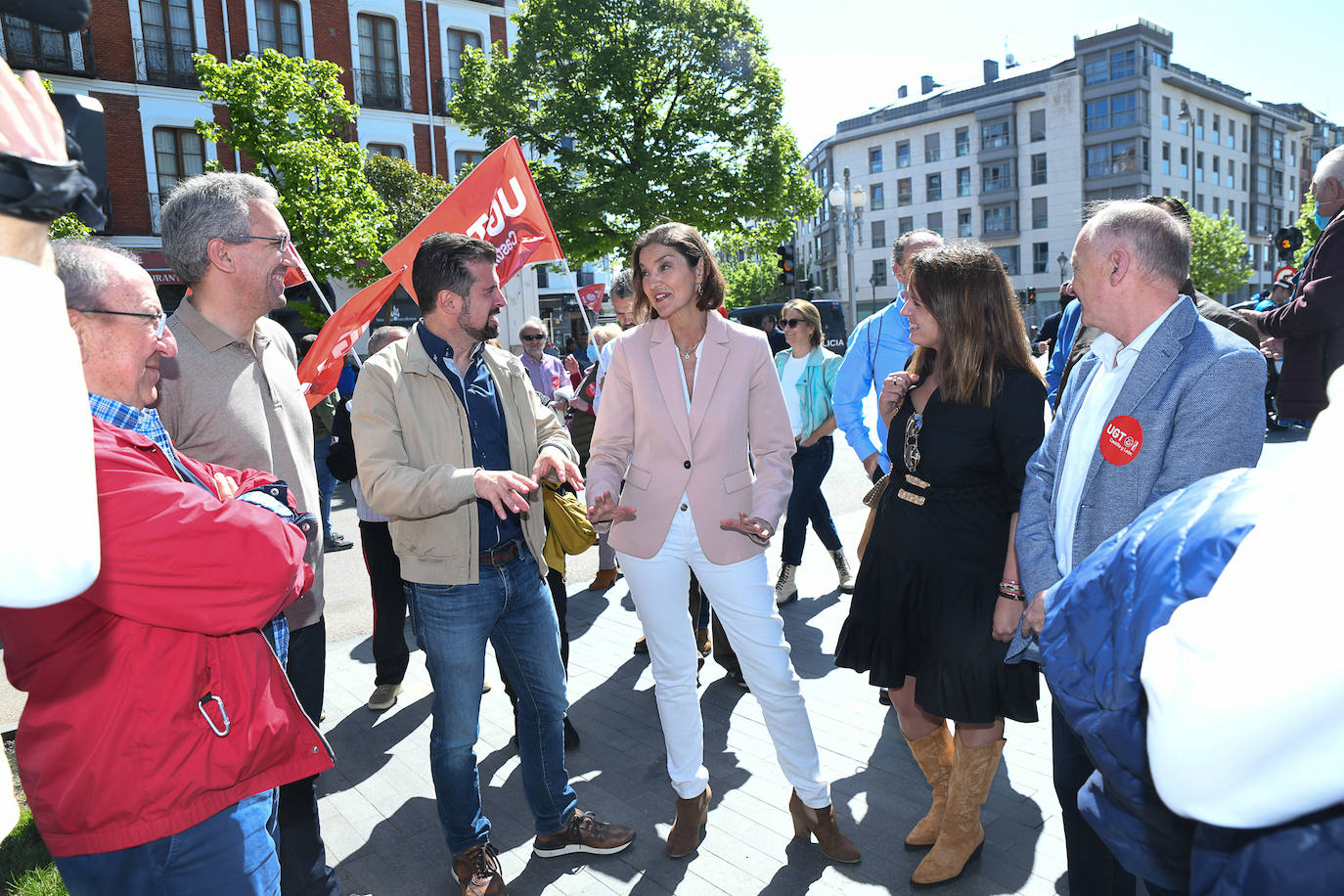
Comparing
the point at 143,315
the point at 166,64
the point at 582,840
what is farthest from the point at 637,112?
the point at 143,315

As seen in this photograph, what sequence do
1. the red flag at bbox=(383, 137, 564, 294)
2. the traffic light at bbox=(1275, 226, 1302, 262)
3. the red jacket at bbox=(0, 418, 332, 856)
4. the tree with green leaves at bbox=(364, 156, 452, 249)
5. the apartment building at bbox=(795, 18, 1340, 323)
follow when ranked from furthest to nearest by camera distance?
the apartment building at bbox=(795, 18, 1340, 323) → the tree with green leaves at bbox=(364, 156, 452, 249) → the traffic light at bbox=(1275, 226, 1302, 262) → the red flag at bbox=(383, 137, 564, 294) → the red jacket at bbox=(0, 418, 332, 856)

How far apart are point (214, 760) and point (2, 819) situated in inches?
38.2

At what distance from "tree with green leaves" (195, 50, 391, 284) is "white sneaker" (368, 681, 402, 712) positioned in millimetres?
17977

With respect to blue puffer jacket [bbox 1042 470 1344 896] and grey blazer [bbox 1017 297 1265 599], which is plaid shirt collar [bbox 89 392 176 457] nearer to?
blue puffer jacket [bbox 1042 470 1344 896]

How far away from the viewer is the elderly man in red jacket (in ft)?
5.49

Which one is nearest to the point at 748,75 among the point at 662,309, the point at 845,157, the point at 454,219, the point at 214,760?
the point at 454,219

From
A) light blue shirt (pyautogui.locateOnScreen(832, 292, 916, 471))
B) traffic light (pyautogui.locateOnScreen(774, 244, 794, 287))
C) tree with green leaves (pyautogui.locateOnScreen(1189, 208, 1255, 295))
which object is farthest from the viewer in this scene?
tree with green leaves (pyautogui.locateOnScreen(1189, 208, 1255, 295))

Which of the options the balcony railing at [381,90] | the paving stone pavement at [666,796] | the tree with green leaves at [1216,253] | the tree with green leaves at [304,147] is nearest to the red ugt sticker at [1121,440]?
the paving stone pavement at [666,796]

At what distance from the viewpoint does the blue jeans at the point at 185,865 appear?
1801mm

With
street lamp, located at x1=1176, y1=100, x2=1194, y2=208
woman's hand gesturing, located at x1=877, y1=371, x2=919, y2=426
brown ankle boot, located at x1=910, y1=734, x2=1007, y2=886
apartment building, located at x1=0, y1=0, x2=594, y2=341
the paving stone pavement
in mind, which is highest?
street lamp, located at x1=1176, y1=100, x2=1194, y2=208

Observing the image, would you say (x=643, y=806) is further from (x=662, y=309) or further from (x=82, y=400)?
(x=82, y=400)

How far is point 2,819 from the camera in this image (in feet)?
3.06

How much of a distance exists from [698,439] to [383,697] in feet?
8.94

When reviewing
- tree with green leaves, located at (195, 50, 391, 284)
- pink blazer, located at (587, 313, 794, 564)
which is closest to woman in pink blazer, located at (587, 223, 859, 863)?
pink blazer, located at (587, 313, 794, 564)
